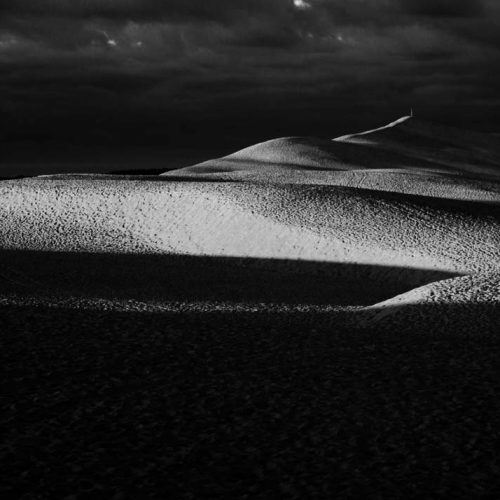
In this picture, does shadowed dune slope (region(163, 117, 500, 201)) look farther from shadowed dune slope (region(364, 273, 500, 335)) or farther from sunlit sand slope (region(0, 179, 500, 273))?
shadowed dune slope (region(364, 273, 500, 335))

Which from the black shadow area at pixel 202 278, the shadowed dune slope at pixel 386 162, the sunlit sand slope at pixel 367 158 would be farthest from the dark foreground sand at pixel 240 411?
the sunlit sand slope at pixel 367 158

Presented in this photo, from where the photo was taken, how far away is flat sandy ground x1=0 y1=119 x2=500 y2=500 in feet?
10.9

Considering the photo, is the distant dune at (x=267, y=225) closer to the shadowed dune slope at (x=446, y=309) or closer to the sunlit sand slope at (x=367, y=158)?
the shadowed dune slope at (x=446, y=309)

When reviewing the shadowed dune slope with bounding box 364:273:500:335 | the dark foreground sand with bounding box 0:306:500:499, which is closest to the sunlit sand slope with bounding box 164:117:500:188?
the shadowed dune slope with bounding box 364:273:500:335

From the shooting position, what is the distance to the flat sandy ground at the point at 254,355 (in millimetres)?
3312

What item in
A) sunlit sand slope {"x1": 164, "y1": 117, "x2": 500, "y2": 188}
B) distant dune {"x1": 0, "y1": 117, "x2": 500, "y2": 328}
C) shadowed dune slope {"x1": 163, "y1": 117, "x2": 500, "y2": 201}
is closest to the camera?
distant dune {"x1": 0, "y1": 117, "x2": 500, "y2": 328}

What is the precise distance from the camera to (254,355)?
208 inches

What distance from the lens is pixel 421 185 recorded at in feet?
72.4

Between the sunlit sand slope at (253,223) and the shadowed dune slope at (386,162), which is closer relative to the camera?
the sunlit sand slope at (253,223)

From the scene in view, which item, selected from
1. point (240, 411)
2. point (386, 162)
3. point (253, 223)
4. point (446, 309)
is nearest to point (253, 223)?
point (253, 223)

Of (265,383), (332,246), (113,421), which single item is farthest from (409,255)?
(113,421)

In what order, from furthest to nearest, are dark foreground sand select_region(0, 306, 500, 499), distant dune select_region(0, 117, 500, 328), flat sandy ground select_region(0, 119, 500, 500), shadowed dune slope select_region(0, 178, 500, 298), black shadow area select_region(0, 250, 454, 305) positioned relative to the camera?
shadowed dune slope select_region(0, 178, 500, 298), distant dune select_region(0, 117, 500, 328), black shadow area select_region(0, 250, 454, 305), flat sandy ground select_region(0, 119, 500, 500), dark foreground sand select_region(0, 306, 500, 499)

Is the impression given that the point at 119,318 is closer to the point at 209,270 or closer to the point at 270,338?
the point at 270,338

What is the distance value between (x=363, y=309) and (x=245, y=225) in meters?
5.72
